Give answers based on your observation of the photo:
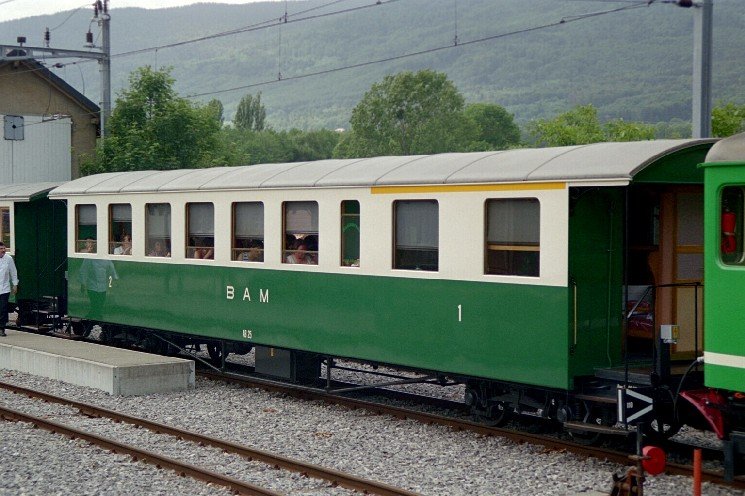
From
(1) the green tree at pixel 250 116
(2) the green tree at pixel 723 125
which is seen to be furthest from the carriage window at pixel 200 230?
(1) the green tree at pixel 250 116

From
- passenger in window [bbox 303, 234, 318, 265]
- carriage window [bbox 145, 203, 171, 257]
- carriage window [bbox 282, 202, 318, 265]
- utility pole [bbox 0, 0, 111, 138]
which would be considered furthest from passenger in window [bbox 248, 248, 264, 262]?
utility pole [bbox 0, 0, 111, 138]

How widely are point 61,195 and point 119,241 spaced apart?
2.17 meters

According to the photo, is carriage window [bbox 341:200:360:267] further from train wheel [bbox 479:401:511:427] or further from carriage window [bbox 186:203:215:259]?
carriage window [bbox 186:203:215:259]

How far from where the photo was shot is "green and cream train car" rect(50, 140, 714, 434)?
9898mm

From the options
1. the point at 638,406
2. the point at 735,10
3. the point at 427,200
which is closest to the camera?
the point at 638,406

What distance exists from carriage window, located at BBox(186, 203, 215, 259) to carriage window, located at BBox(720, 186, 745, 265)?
333 inches

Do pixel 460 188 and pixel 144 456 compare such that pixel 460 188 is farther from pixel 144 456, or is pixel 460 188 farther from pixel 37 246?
pixel 37 246

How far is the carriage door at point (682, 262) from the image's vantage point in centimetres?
1034

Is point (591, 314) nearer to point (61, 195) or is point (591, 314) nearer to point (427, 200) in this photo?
point (427, 200)

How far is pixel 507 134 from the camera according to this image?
12250cm

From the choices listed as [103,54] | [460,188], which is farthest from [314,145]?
[460,188]

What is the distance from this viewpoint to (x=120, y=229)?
1706cm

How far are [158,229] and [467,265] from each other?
22.5ft

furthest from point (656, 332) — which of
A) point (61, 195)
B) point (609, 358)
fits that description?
point (61, 195)
